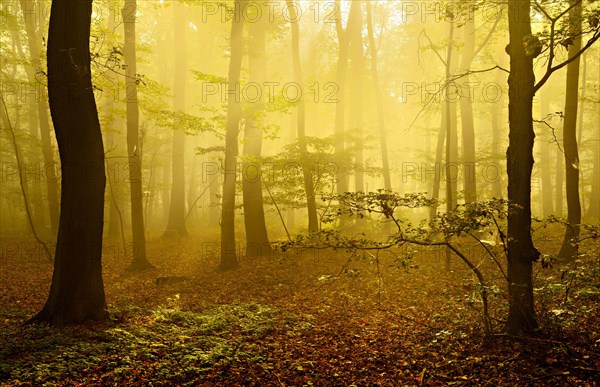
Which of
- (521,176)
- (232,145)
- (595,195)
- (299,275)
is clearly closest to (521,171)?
(521,176)

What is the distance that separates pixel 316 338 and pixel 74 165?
546 centimetres

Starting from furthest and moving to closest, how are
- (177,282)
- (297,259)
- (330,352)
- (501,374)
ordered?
(297,259), (177,282), (330,352), (501,374)

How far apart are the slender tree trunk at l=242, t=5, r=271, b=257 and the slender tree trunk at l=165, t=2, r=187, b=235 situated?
257 inches

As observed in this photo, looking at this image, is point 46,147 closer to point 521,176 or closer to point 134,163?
point 134,163

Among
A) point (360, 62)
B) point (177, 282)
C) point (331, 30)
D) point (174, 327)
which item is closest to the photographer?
point (174, 327)

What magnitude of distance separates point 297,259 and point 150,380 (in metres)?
9.78

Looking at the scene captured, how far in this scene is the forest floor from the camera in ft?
17.3

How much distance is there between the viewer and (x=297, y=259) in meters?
14.8

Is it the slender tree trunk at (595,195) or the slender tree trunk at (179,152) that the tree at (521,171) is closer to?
the slender tree trunk at (595,195)

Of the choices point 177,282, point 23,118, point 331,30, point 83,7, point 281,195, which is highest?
point 331,30

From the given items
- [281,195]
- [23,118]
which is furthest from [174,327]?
[23,118]

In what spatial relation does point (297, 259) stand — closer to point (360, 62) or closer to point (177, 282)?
point (177, 282)

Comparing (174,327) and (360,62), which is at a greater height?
(360,62)

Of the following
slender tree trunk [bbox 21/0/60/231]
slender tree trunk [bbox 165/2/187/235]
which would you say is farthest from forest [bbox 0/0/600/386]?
slender tree trunk [bbox 165/2/187/235]
